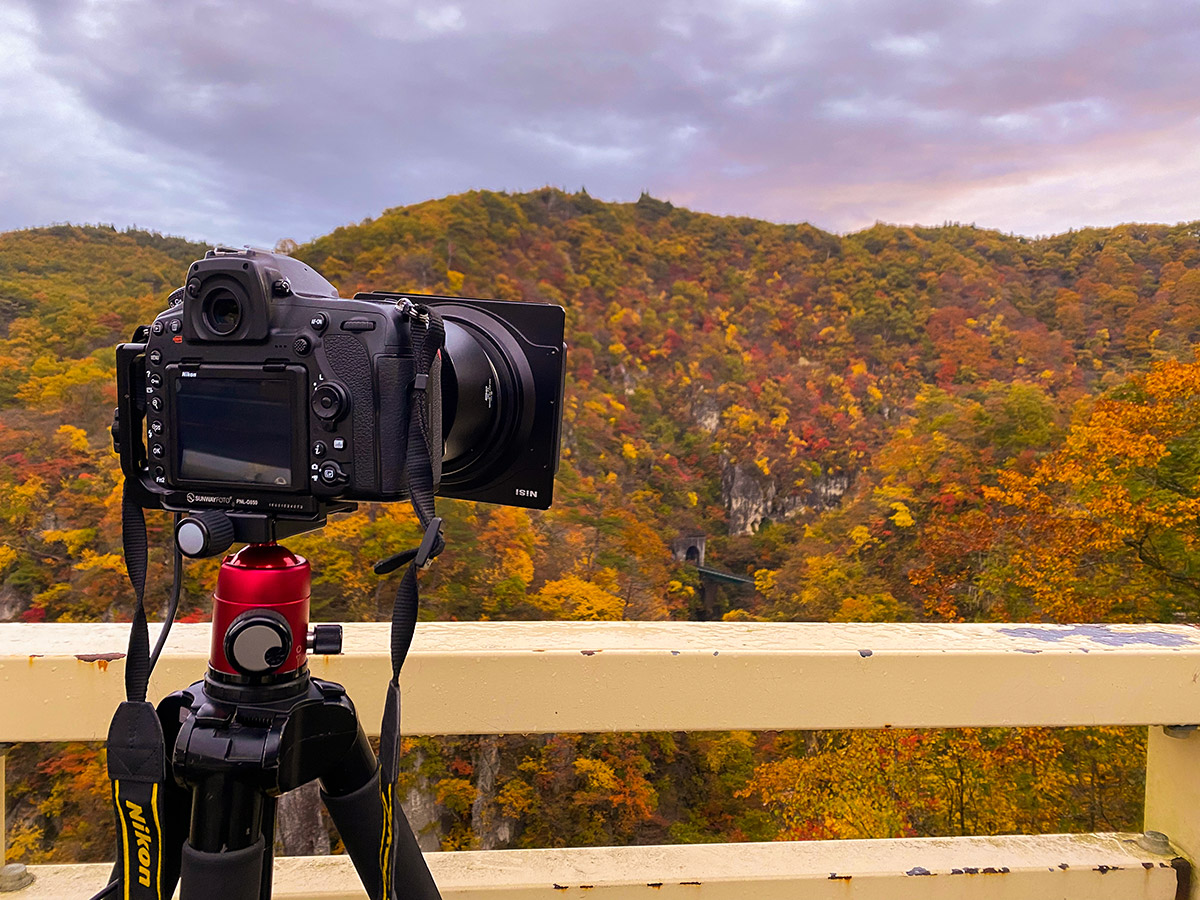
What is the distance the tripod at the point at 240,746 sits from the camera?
2.05 ft

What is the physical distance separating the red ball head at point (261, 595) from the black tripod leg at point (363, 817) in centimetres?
13

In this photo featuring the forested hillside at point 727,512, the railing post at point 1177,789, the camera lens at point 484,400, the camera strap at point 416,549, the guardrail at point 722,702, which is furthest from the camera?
the forested hillside at point 727,512

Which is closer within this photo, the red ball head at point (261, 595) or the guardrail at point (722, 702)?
the red ball head at point (261, 595)

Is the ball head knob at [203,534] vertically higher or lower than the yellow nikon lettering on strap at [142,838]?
higher

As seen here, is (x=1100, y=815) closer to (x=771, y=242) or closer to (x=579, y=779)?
(x=579, y=779)

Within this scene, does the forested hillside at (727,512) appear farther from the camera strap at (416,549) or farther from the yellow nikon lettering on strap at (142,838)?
the camera strap at (416,549)

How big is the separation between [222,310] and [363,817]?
50 centimetres

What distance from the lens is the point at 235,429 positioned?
62 cm

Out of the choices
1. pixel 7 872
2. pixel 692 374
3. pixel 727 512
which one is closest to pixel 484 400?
pixel 7 872

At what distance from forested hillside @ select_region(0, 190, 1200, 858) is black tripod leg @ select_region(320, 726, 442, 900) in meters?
2.11

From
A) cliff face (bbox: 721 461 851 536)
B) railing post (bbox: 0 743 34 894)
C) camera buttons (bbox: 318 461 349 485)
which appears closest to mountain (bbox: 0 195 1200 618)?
cliff face (bbox: 721 461 851 536)

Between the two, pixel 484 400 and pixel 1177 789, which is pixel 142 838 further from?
pixel 1177 789

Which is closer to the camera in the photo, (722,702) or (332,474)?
(332,474)

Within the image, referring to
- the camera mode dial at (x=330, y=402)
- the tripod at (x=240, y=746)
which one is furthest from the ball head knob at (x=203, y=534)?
the camera mode dial at (x=330, y=402)
